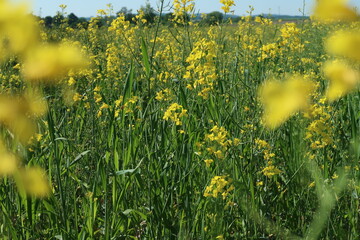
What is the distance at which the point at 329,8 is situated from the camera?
1.99 ft

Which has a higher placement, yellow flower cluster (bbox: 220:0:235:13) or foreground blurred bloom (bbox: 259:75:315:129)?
yellow flower cluster (bbox: 220:0:235:13)

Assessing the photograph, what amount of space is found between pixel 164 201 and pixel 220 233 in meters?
0.31

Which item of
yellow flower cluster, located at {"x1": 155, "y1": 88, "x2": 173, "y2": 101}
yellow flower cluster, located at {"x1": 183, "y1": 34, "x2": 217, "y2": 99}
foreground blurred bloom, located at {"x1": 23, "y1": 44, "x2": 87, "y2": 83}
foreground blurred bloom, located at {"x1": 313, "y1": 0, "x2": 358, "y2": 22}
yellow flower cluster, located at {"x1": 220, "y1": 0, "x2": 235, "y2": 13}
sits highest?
yellow flower cluster, located at {"x1": 220, "y1": 0, "x2": 235, "y2": 13}

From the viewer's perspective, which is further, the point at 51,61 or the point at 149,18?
the point at 149,18

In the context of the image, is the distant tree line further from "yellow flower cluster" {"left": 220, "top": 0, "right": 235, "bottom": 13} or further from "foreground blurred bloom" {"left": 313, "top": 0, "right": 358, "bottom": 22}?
"foreground blurred bloom" {"left": 313, "top": 0, "right": 358, "bottom": 22}

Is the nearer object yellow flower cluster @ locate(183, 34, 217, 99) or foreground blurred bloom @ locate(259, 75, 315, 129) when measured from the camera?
foreground blurred bloom @ locate(259, 75, 315, 129)

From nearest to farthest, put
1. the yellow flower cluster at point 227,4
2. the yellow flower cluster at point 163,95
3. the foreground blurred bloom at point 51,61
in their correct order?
the foreground blurred bloom at point 51,61 < the yellow flower cluster at point 163,95 < the yellow flower cluster at point 227,4

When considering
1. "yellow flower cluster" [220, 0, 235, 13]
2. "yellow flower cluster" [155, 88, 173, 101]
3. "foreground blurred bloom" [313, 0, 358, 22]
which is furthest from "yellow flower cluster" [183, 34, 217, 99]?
"foreground blurred bloom" [313, 0, 358, 22]

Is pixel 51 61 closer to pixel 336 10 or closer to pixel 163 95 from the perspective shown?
pixel 336 10

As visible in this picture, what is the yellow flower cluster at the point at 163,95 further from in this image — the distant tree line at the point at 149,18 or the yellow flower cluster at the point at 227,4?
the yellow flower cluster at the point at 227,4

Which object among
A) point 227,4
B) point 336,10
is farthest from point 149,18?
point 336,10

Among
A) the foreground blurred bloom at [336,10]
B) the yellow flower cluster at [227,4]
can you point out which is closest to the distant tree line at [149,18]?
the yellow flower cluster at [227,4]

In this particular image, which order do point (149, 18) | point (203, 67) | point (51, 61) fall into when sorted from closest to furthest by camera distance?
1. point (51, 61)
2. point (203, 67)
3. point (149, 18)

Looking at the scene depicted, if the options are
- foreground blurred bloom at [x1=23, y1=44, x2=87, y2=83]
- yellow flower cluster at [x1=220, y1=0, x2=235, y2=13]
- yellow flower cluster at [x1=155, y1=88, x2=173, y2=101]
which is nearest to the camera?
foreground blurred bloom at [x1=23, y1=44, x2=87, y2=83]
